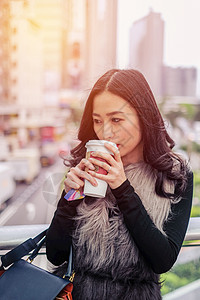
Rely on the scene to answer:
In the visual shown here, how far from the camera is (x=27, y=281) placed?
0.70 meters

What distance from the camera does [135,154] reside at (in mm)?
868

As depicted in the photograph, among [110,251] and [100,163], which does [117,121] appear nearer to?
[100,163]

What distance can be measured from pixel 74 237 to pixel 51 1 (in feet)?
86.3

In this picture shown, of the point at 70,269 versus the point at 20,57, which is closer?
the point at 70,269

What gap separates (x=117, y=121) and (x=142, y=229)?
25cm

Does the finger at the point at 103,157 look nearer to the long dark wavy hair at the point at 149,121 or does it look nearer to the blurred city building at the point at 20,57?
the long dark wavy hair at the point at 149,121

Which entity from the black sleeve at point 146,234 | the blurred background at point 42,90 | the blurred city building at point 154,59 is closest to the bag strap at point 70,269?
the black sleeve at point 146,234

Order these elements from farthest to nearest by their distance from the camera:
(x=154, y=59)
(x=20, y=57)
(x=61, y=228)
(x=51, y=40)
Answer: (x=51, y=40)
(x=20, y=57)
(x=154, y=59)
(x=61, y=228)

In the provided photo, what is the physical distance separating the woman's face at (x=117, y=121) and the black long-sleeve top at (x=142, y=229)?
0.13 m

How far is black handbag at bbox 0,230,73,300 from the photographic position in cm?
67

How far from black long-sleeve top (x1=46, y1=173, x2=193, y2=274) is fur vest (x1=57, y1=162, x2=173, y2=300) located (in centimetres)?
→ 3

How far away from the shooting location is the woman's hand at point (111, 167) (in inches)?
25.9

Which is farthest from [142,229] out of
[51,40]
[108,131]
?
[51,40]

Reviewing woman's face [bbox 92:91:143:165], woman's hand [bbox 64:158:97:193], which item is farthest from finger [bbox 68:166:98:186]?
woman's face [bbox 92:91:143:165]
